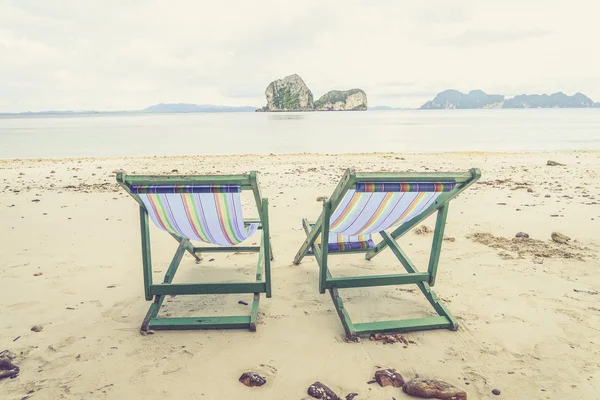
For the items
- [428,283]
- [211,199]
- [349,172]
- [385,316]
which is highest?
[349,172]

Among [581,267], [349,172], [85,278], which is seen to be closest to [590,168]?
[581,267]

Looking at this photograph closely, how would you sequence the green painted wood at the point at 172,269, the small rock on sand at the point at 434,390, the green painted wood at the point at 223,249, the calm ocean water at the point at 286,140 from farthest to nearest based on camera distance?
the calm ocean water at the point at 286,140 < the green painted wood at the point at 223,249 < the green painted wood at the point at 172,269 < the small rock on sand at the point at 434,390

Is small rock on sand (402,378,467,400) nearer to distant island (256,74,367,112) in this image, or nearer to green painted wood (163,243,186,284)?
green painted wood (163,243,186,284)

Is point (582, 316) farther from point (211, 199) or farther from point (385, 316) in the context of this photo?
point (211, 199)

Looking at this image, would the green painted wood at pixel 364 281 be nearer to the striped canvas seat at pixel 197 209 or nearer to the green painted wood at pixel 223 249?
the striped canvas seat at pixel 197 209

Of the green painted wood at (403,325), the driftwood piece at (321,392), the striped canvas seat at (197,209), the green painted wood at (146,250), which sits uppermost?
the striped canvas seat at (197,209)

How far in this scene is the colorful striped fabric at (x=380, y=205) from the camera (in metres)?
2.66

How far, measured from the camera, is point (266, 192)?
28.0 feet

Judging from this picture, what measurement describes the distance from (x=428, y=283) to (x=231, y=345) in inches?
67.8

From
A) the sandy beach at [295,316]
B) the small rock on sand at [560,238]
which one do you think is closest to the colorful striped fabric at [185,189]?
the sandy beach at [295,316]

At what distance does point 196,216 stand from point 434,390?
1.98 meters

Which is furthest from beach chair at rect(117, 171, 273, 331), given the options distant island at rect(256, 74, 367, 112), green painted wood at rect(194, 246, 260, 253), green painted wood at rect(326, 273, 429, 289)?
distant island at rect(256, 74, 367, 112)

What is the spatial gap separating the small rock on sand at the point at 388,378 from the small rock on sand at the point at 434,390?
0.07 m

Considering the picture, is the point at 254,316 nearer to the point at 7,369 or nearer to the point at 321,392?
the point at 321,392
